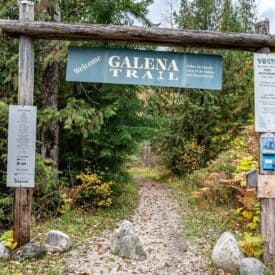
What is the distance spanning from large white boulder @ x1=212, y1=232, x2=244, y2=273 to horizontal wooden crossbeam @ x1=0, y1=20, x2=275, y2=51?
306 centimetres

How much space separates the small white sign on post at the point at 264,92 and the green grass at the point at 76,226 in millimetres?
3658

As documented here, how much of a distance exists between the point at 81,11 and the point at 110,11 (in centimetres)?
114

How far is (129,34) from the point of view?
555 cm

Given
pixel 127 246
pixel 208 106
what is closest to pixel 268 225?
pixel 127 246

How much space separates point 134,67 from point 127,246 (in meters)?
2.85

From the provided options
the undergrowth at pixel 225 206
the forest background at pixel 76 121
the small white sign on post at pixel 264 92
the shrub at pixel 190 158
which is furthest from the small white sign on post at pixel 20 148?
the shrub at pixel 190 158

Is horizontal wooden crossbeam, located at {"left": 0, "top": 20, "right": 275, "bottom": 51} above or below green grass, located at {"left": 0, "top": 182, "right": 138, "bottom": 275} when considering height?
above

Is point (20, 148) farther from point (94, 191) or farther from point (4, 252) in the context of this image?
point (94, 191)

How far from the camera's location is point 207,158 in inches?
625

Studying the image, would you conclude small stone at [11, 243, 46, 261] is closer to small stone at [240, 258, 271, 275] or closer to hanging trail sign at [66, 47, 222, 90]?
hanging trail sign at [66, 47, 222, 90]

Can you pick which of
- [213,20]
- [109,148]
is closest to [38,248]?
[109,148]

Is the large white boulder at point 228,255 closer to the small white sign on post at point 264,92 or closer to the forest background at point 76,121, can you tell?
the small white sign on post at point 264,92

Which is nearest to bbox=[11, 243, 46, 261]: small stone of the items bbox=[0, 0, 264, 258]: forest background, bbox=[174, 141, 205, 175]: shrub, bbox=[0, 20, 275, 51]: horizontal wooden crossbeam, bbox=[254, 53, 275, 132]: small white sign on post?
bbox=[0, 0, 264, 258]: forest background

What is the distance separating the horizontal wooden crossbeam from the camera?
5492mm
